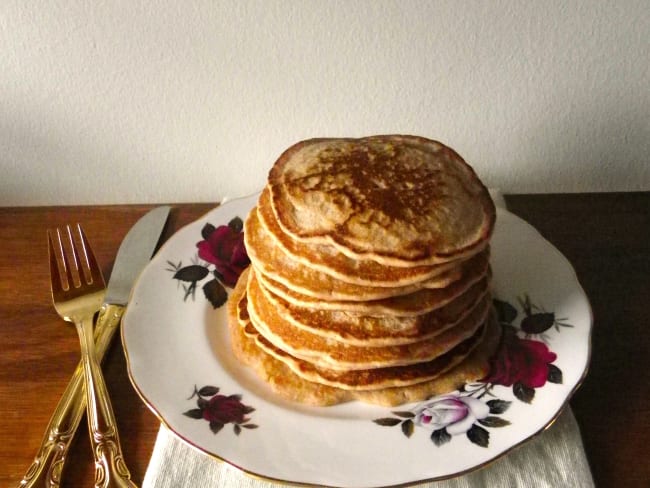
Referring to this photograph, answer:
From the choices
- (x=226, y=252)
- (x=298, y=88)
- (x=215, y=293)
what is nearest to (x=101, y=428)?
(x=215, y=293)

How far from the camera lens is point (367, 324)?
3.21ft

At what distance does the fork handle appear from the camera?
0.98 meters

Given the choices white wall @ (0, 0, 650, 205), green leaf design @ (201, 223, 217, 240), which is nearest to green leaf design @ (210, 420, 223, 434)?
green leaf design @ (201, 223, 217, 240)

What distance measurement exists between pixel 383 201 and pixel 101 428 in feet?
1.84

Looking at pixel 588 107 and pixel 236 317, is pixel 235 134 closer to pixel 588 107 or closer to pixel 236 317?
pixel 236 317

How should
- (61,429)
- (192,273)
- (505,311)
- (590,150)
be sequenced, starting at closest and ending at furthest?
(61,429)
(505,311)
(192,273)
(590,150)

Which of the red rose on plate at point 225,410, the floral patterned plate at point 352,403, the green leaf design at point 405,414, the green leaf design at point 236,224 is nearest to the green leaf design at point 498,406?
the floral patterned plate at point 352,403

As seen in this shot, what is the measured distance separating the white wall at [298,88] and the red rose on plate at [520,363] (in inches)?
22.9

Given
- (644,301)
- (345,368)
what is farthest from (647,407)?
(345,368)

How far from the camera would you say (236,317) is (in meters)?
1.17

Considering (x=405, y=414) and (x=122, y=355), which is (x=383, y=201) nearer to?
(x=405, y=414)

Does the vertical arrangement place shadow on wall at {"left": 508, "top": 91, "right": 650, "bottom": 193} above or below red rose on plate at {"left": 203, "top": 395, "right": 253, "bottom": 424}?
above

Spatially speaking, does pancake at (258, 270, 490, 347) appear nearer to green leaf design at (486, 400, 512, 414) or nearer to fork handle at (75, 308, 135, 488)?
green leaf design at (486, 400, 512, 414)

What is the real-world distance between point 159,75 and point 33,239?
47 cm
